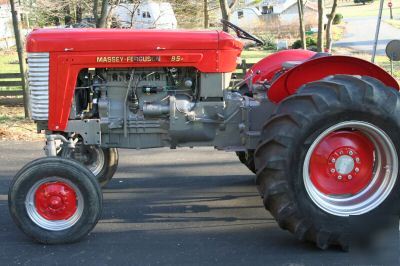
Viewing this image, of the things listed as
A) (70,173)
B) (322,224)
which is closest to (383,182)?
(322,224)

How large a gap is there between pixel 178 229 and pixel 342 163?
57.7 inches

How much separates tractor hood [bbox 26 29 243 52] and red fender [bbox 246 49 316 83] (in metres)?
1.08

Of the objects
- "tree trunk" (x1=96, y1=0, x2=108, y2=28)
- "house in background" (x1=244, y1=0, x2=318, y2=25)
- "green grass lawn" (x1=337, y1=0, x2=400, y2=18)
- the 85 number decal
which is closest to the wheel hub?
the 85 number decal

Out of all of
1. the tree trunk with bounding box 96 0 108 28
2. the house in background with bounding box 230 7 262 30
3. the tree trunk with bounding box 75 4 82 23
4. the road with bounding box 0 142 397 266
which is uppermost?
the tree trunk with bounding box 96 0 108 28

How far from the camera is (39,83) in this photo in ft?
14.6

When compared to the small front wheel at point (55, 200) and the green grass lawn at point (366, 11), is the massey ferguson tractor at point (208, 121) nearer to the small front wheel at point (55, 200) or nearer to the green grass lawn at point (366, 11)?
the small front wheel at point (55, 200)

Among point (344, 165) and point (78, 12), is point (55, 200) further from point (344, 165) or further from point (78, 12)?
point (78, 12)

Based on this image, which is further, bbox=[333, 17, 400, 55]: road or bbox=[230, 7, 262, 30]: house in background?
bbox=[230, 7, 262, 30]: house in background

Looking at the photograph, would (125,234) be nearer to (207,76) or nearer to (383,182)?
(207,76)

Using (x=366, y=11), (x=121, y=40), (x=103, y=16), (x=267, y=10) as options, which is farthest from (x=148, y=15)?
(x=366, y=11)

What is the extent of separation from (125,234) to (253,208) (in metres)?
1.30

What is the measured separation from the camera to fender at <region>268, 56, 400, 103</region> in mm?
4324

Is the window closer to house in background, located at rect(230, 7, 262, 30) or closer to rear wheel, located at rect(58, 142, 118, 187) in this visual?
house in background, located at rect(230, 7, 262, 30)

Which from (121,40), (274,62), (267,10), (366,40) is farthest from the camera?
(267,10)
